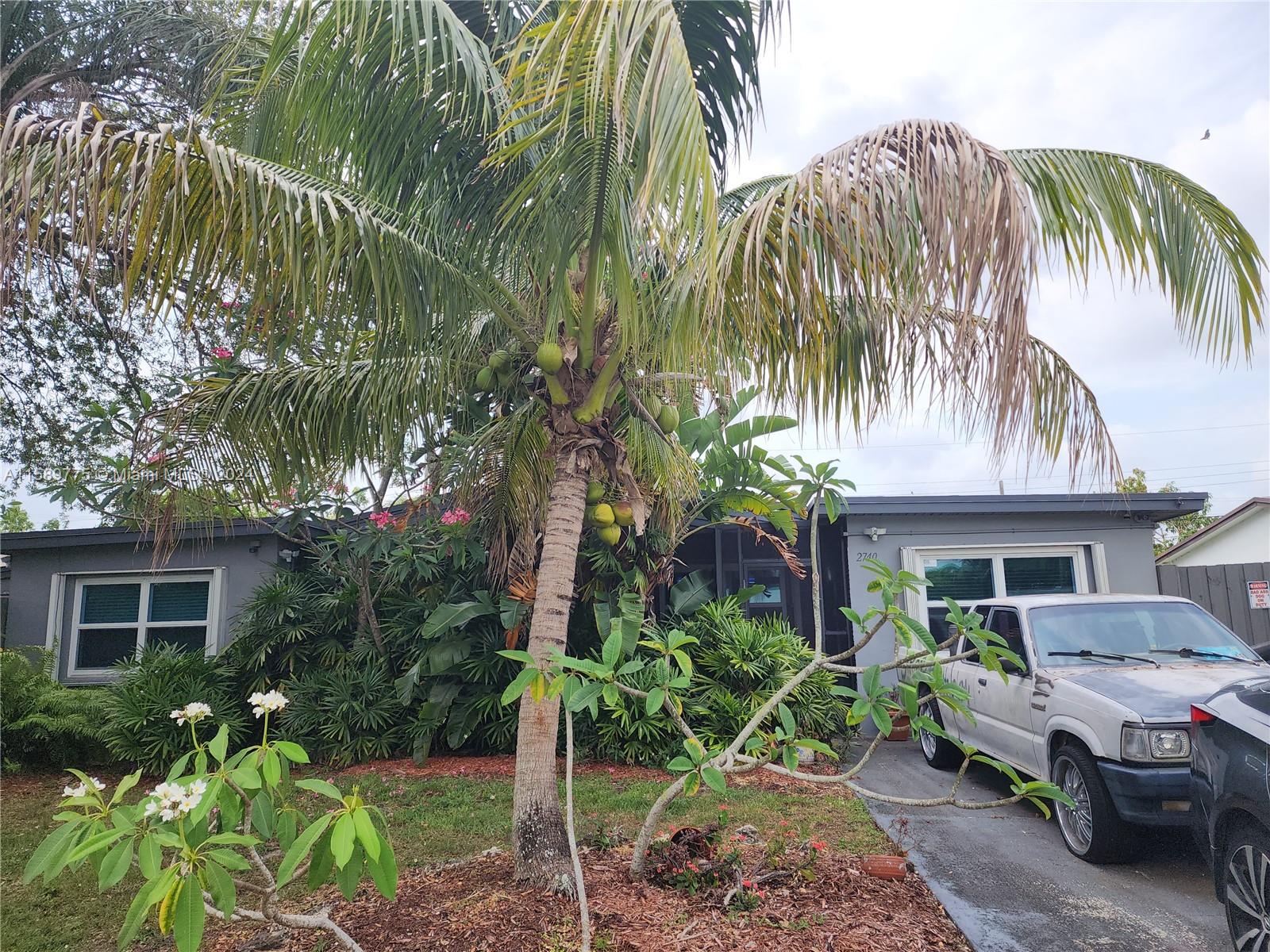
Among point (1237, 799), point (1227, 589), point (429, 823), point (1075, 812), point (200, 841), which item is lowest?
point (429, 823)

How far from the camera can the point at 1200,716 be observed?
3.82 meters

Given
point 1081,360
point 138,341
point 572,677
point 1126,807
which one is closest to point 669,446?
point 572,677

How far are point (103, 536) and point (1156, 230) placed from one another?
12.3 m

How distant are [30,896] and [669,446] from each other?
5.24 meters

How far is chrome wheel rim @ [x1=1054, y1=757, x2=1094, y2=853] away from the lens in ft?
16.5

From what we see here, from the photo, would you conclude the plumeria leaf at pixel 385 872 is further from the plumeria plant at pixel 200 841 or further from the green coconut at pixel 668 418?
the green coconut at pixel 668 418

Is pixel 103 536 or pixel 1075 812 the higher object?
pixel 103 536

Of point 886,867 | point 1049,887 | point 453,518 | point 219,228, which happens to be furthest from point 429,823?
point 219,228

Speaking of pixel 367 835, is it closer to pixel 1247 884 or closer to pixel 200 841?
pixel 200 841

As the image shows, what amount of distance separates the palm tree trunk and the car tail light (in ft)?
10.7

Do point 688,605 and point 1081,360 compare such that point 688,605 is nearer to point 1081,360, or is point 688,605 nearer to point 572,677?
point 1081,360

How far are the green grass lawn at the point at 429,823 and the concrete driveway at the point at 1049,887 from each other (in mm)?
476

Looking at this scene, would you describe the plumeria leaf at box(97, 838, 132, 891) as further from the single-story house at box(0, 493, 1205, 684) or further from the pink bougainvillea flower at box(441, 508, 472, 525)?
the single-story house at box(0, 493, 1205, 684)


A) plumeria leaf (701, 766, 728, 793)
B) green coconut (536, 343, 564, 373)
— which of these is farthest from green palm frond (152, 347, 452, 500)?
plumeria leaf (701, 766, 728, 793)
